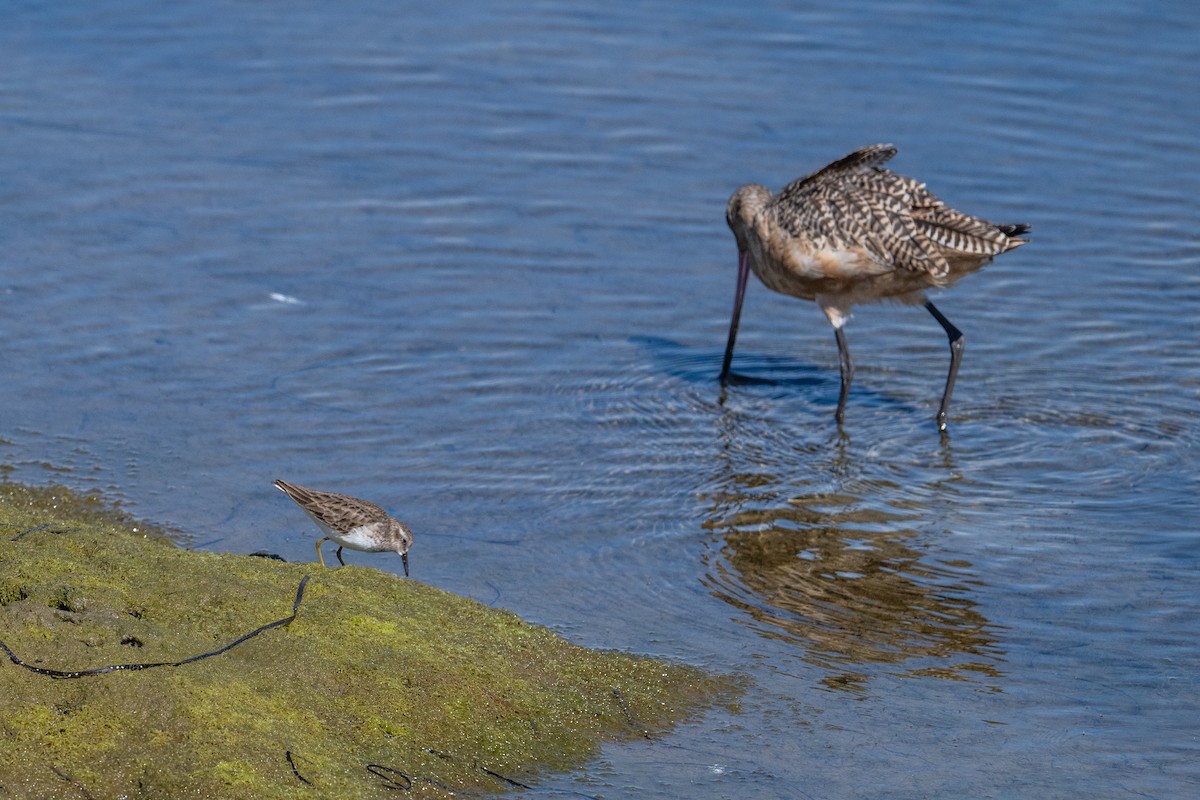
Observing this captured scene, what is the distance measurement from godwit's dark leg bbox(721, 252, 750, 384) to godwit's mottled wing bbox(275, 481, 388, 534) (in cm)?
372

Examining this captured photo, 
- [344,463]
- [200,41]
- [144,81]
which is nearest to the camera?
[344,463]

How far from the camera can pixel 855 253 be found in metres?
9.05

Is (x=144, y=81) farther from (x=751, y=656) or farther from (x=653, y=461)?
(x=751, y=656)

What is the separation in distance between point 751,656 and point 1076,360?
4.41 m

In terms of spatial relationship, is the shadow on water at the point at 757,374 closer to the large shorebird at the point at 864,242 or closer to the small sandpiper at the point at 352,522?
the large shorebird at the point at 864,242

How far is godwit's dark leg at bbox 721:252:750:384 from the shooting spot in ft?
30.8

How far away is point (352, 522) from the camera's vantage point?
5887 millimetres

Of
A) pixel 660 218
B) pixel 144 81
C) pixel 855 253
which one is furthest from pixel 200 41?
pixel 855 253

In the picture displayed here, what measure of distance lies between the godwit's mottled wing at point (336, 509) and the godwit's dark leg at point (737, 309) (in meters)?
3.72

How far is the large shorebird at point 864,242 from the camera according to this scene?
895 cm

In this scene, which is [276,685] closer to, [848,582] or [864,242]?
[848,582]

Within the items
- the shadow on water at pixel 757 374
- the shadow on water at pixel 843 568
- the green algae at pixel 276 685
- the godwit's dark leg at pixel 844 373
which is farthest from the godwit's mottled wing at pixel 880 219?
the green algae at pixel 276 685

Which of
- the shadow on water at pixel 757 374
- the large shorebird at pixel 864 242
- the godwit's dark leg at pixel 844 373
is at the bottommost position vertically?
the shadow on water at pixel 757 374

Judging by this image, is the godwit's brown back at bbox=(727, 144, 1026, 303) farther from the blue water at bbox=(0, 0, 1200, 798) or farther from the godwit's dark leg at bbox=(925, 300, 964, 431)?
the blue water at bbox=(0, 0, 1200, 798)
